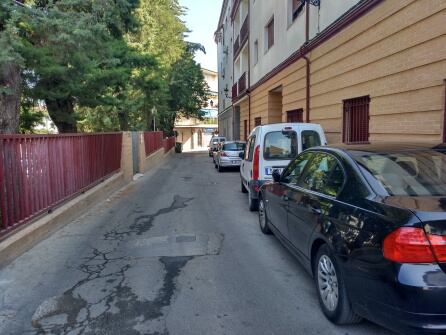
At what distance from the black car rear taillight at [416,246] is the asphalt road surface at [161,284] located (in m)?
1.12

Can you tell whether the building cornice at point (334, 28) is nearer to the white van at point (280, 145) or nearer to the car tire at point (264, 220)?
the white van at point (280, 145)

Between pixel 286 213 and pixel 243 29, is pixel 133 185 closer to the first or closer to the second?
pixel 286 213

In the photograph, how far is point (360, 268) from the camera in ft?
9.73

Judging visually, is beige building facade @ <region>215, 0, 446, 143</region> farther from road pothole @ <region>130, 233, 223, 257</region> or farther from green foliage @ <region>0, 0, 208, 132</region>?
green foliage @ <region>0, 0, 208, 132</region>

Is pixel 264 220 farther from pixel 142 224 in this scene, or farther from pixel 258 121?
pixel 258 121

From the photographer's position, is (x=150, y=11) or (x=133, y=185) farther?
(x=150, y=11)

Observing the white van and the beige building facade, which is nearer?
the beige building facade

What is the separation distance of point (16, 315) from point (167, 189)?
357 inches

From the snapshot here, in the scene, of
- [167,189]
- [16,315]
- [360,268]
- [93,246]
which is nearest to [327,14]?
A: [167,189]

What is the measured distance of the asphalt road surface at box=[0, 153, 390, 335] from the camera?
3.59 m

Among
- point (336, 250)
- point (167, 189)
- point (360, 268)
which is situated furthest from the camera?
point (167, 189)

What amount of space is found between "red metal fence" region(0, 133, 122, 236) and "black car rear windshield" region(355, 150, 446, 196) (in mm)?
4741

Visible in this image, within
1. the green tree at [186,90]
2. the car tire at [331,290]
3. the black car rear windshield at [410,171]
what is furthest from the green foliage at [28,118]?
the green tree at [186,90]

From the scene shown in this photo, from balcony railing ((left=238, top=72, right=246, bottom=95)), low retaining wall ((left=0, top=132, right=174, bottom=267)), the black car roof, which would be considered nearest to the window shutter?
low retaining wall ((left=0, top=132, right=174, bottom=267))
